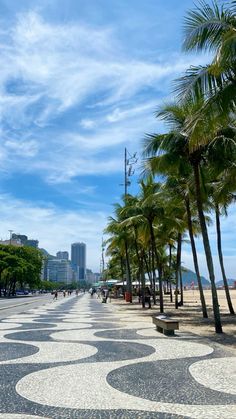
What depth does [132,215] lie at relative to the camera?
2912 cm

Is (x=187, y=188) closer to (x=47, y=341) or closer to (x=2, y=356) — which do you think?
(x=47, y=341)

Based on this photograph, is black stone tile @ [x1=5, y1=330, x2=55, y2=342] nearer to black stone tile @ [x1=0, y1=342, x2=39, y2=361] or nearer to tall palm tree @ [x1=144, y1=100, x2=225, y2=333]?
black stone tile @ [x1=0, y1=342, x2=39, y2=361]

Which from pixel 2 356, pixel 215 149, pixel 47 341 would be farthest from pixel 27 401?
pixel 215 149

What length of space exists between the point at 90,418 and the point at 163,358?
480 cm

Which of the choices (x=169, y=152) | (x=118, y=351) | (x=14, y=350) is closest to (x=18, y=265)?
(x=169, y=152)

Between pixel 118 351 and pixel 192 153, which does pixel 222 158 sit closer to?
pixel 192 153

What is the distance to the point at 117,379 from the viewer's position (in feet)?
27.5

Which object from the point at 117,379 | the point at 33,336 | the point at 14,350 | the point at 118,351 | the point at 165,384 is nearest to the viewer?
the point at 165,384

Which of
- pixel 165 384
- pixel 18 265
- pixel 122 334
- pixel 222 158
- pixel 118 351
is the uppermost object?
pixel 18 265

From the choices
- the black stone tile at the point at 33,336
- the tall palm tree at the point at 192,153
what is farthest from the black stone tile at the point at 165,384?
the tall palm tree at the point at 192,153

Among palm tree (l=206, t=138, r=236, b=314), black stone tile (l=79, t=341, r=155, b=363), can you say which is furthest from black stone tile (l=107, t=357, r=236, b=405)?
palm tree (l=206, t=138, r=236, b=314)

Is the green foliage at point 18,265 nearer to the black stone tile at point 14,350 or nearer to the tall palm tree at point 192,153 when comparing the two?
the tall palm tree at point 192,153

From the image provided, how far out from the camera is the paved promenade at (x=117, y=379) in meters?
6.48

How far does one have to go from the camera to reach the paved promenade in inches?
255
